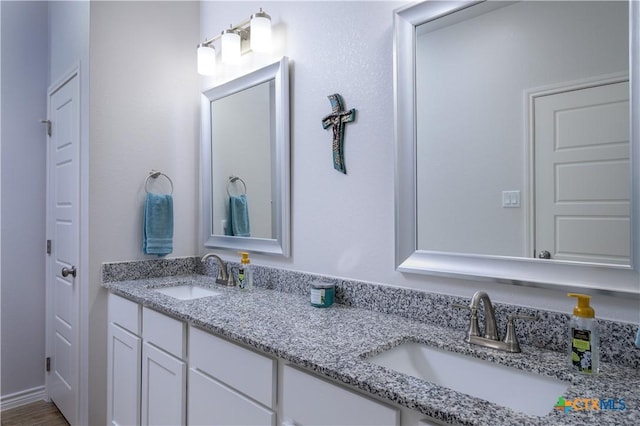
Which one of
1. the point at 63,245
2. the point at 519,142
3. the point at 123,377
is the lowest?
the point at 123,377

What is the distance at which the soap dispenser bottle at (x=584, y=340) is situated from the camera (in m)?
0.93

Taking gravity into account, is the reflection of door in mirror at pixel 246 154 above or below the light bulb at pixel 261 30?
below

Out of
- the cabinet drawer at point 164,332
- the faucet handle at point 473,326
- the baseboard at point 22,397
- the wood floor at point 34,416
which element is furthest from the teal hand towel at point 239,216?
the baseboard at point 22,397

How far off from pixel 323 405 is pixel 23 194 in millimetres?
2508

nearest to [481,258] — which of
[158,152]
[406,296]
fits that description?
[406,296]

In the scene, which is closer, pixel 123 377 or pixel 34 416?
pixel 123 377

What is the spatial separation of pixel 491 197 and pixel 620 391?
1.96ft

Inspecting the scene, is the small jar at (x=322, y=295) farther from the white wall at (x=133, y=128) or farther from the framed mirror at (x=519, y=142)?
the white wall at (x=133, y=128)

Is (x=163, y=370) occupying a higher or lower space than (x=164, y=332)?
lower

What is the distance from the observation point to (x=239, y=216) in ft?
7.23

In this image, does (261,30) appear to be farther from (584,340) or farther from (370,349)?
(584,340)

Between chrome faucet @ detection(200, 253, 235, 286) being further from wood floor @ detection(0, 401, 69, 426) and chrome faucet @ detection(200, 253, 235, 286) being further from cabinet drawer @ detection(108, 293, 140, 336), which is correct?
wood floor @ detection(0, 401, 69, 426)

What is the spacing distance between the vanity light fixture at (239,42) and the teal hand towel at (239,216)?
718mm

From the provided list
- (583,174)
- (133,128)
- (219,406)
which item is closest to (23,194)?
(133,128)
